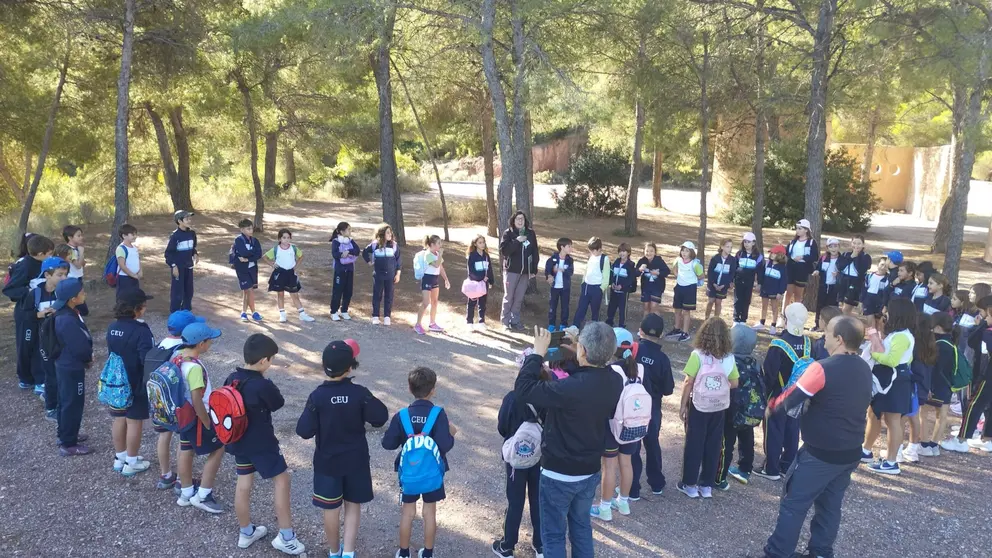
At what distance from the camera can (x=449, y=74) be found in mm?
14562

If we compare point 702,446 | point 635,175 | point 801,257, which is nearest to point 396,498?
point 702,446

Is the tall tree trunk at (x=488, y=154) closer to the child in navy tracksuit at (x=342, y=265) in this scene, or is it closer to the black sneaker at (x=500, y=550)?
the child in navy tracksuit at (x=342, y=265)

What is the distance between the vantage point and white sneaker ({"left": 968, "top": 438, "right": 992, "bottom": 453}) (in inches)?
244

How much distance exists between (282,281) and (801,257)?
7.72m

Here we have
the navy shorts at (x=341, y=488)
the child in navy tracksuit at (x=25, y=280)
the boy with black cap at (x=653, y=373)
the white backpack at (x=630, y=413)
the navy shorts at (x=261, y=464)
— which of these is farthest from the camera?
the child in navy tracksuit at (x=25, y=280)

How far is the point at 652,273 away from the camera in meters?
9.52

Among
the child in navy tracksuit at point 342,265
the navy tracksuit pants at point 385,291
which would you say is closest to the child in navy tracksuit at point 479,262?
the navy tracksuit pants at point 385,291

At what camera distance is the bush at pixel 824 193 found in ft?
69.6

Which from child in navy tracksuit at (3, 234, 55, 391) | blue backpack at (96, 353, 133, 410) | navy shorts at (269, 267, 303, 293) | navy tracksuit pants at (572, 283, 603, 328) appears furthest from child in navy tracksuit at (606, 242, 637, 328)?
child in navy tracksuit at (3, 234, 55, 391)

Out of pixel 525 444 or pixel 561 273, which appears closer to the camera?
pixel 525 444

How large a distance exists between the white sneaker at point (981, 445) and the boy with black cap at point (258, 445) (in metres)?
6.10

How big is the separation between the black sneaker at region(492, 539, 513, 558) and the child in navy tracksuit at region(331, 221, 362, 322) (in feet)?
19.4

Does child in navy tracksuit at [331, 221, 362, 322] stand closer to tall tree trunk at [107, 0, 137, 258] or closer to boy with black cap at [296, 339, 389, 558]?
tall tree trunk at [107, 0, 137, 258]

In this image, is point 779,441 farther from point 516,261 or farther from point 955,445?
point 516,261
